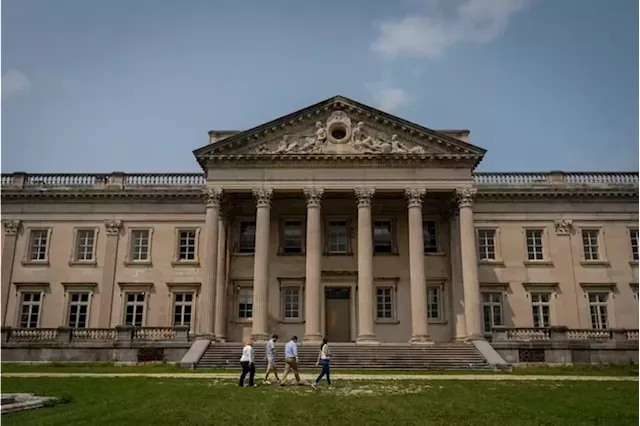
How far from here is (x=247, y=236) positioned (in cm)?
4122

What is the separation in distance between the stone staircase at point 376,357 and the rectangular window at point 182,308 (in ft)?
27.9

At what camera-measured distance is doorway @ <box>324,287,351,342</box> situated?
39.4m

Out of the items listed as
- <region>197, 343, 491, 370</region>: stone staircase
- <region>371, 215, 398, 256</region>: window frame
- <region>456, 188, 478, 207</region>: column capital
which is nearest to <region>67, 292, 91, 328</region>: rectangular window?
<region>197, 343, 491, 370</region>: stone staircase

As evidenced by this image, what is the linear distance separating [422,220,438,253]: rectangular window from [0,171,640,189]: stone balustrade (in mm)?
4784

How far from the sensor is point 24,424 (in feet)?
37.9

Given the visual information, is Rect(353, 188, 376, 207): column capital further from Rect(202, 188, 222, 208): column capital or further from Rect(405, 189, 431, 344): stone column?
Rect(202, 188, 222, 208): column capital

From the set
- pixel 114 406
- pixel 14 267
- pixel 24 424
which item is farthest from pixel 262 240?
pixel 24 424

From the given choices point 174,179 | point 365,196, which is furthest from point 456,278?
point 174,179

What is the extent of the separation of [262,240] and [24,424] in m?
25.1

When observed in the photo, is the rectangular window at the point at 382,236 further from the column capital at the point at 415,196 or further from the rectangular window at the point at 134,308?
the rectangular window at the point at 134,308

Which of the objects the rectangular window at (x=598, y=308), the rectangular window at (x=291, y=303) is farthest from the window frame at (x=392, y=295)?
the rectangular window at (x=598, y=308)

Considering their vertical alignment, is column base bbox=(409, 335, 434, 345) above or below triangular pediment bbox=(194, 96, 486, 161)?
below

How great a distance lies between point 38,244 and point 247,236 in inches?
609

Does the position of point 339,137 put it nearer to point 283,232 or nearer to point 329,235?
point 329,235
